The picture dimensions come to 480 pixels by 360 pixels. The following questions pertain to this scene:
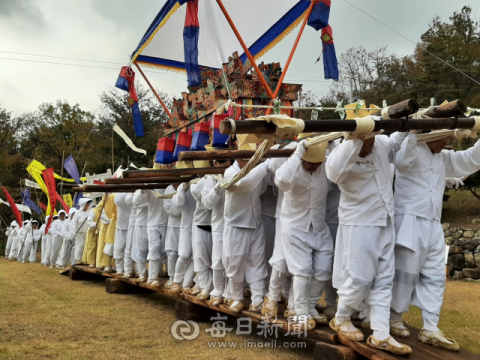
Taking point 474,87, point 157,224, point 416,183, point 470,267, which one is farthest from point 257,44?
point 474,87

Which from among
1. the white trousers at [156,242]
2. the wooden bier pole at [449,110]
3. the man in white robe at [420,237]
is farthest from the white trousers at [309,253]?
the white trousers at [156,242]

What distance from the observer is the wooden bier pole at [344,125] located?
281 centimetres

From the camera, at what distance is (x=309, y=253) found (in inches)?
170

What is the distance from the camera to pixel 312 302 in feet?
14.2

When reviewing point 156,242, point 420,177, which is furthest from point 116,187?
point 420,177

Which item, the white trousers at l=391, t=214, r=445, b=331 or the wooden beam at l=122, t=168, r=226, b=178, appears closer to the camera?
the white trousers at l=391, t=214, r=445, b=331

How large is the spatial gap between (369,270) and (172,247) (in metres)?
3.98

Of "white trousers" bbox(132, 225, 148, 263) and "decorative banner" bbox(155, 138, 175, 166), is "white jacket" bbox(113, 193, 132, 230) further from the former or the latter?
"decorative banner" bbox(155, 138, 175, 166)

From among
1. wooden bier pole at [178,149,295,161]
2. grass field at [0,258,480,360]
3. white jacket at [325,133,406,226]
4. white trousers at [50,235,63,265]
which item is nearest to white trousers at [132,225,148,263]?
grass field at [0,258,480,360]

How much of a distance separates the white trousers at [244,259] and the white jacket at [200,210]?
37.2 inches

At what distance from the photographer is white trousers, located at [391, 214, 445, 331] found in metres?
3.59

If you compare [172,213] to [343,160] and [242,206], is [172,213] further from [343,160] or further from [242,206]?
[343,160]

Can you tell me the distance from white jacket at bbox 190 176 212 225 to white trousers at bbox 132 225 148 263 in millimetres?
1916

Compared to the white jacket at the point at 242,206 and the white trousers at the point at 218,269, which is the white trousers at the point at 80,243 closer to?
the white trousers at the point at 218,269
